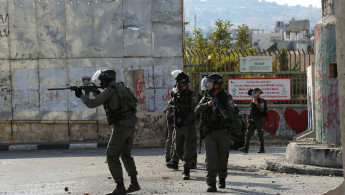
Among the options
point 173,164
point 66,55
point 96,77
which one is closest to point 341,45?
point 96,77

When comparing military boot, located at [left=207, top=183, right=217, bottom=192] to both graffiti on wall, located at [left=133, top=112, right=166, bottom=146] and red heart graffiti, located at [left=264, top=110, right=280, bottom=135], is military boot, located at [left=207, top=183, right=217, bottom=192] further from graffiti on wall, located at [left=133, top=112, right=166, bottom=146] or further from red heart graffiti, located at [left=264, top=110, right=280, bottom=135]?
red heart graffiti, located at [left=264, top=110, right=280, bottom=135]

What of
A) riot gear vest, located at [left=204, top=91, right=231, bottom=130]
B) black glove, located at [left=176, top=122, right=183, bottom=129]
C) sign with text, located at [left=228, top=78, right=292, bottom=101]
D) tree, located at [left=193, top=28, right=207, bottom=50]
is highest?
tree, located at [left=193, top=28, right=207, bottom=50]

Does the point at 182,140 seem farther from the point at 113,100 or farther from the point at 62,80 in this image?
the point at 62,80

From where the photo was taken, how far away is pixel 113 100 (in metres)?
8.84

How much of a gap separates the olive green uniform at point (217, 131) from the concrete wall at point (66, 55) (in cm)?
918

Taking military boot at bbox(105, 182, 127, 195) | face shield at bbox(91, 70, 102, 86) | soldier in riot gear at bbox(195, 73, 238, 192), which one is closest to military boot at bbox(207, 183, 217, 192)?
Result: soldier in riot gear at bbox(195, 73, 238, 192)

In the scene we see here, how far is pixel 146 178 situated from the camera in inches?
417

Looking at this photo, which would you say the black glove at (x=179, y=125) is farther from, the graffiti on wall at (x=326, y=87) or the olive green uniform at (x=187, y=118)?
the graffiti on wall at (x=326, y=87)

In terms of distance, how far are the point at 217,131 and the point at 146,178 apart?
185 centimetres

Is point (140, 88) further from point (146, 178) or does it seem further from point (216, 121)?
point (216, 121)

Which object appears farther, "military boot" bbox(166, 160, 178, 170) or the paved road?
"military boot" bbox(166, 160, 178, 170)

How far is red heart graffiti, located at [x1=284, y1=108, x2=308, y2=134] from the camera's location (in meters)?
18.2

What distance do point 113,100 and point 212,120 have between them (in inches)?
53.3

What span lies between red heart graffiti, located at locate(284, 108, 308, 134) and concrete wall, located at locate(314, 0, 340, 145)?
22.3 ft
